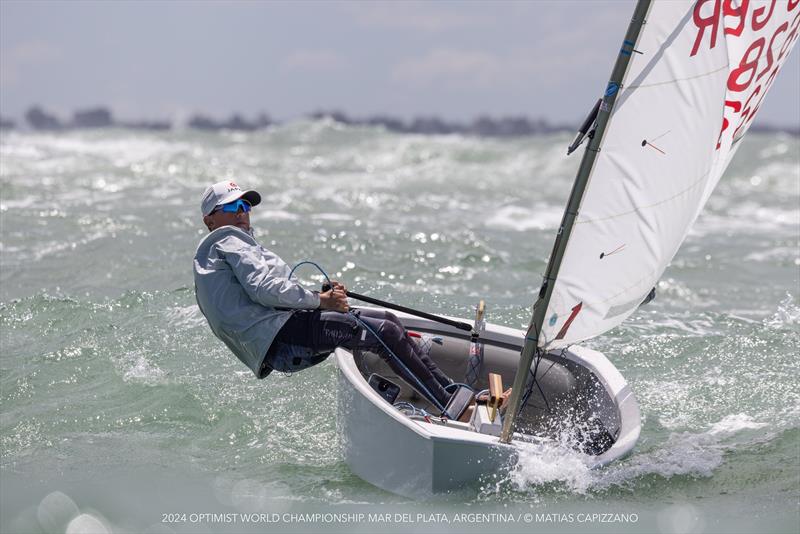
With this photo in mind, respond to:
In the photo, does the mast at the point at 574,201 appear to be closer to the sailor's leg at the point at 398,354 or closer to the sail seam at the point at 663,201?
the sail seam at the point at 663,201

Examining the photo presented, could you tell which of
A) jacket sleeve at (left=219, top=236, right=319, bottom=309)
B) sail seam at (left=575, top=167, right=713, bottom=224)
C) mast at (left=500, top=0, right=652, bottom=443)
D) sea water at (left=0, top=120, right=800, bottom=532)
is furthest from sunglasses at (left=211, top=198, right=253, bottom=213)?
sail seam at (left=575, top=167, right=713, bottom=224)

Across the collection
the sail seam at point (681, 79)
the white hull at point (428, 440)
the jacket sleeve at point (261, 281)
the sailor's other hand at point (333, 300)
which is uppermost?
the sail seam at point (681, 79)

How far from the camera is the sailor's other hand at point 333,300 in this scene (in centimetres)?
441

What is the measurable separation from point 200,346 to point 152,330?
49 centimetres

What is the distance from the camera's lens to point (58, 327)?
6742mm

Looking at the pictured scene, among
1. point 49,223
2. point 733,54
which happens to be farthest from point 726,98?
point 49,223

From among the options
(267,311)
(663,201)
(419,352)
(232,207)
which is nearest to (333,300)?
(267,311)

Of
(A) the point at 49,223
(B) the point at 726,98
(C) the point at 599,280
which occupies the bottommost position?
(A) the point at 49,223

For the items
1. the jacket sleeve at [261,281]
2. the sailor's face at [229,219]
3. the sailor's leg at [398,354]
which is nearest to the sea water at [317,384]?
the sailor's leg at [398,354]

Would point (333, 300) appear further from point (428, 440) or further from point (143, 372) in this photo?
point (143, 372)

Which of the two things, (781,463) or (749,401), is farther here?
(749,401)

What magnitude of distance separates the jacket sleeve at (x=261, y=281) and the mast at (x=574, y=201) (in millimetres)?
972

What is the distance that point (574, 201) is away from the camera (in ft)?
12.5

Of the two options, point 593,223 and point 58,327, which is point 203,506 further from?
point 58,327
